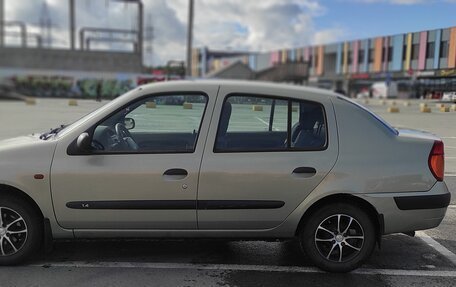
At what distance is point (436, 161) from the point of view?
394 centimetres

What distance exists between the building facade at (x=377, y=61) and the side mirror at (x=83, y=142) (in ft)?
18.6

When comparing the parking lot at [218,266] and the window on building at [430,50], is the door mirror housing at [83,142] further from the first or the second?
the window on building at [430,50]

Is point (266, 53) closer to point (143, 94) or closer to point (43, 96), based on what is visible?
point (43, 96)

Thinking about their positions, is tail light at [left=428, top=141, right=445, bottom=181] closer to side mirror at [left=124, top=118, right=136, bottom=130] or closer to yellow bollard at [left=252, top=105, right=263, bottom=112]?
yellow bollard at [left=252, top=105, right=263, bottom=112]

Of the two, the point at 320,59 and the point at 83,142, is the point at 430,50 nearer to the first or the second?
the point at 83,142

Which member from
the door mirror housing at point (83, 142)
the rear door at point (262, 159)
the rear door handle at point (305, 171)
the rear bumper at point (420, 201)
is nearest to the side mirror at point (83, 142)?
the door mirror housing at point (83, 142)

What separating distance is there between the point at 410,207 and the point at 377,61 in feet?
79.6

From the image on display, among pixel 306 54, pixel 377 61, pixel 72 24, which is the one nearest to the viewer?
pixel 377 61

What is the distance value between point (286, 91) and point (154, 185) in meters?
1.38

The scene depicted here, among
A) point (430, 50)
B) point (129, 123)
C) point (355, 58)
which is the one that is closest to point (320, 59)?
point (355, 58)

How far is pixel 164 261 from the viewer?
13.7 feet

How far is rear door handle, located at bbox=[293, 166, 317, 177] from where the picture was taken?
376cm

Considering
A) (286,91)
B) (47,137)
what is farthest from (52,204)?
(286,91)

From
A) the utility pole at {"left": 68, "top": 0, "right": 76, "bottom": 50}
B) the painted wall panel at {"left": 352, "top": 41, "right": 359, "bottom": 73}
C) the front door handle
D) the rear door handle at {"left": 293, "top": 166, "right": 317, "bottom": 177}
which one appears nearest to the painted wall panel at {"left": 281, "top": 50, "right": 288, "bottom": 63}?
the painted wall panel at {"left": 352, "top": 41, "right": 359, "bottom": 73}
